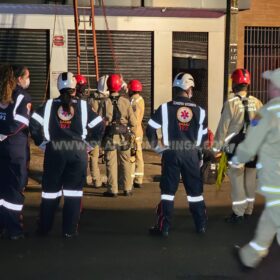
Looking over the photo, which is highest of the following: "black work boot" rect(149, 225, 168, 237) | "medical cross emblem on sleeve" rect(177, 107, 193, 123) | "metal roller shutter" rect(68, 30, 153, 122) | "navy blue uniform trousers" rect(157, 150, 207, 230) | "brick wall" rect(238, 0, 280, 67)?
"brick wall" rect(238, 0, 280, 67)

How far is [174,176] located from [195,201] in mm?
394

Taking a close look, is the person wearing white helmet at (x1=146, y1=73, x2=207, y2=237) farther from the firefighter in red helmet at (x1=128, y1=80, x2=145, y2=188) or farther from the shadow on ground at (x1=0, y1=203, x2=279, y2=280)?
the firefighter in red helmet at (x1=128, y1=80, x2=145, y2=188)

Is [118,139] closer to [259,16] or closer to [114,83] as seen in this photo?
[114,83]

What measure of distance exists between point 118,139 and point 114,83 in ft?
2.76

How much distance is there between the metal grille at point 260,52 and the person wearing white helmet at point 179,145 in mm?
9810

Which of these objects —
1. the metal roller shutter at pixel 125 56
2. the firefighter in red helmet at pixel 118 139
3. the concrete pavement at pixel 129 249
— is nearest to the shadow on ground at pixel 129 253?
the concrete pavement at pixel 129 249

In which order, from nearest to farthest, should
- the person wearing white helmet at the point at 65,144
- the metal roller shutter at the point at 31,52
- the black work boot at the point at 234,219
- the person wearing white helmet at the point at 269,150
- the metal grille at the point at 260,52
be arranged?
1. the person wearing white helmet at the point at 269,150
2. the person wearing white helmet at the point at 65,144
3. the black work boot at the point at 234,219
4. the metal roller shutter at the point at 31,52
5. the metal grille at the point at 260,52

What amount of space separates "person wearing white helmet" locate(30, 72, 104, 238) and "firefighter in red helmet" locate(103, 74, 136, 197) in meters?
2.38

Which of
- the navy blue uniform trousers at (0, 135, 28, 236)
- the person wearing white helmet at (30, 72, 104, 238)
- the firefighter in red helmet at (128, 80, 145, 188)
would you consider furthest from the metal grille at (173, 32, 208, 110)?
the navy blue uniform trousers at (0, 135, 28, 236)

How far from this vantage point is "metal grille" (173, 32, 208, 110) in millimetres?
16984

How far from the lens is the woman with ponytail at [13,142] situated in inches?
307

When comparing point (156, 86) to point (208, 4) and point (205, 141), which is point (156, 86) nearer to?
point (208, 4)

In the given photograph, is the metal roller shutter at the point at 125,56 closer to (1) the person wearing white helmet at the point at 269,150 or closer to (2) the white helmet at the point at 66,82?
(2) the white helmet at the point at 66,82

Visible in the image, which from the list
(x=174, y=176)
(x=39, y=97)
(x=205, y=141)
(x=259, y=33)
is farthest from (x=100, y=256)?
(x=259, y=33)
